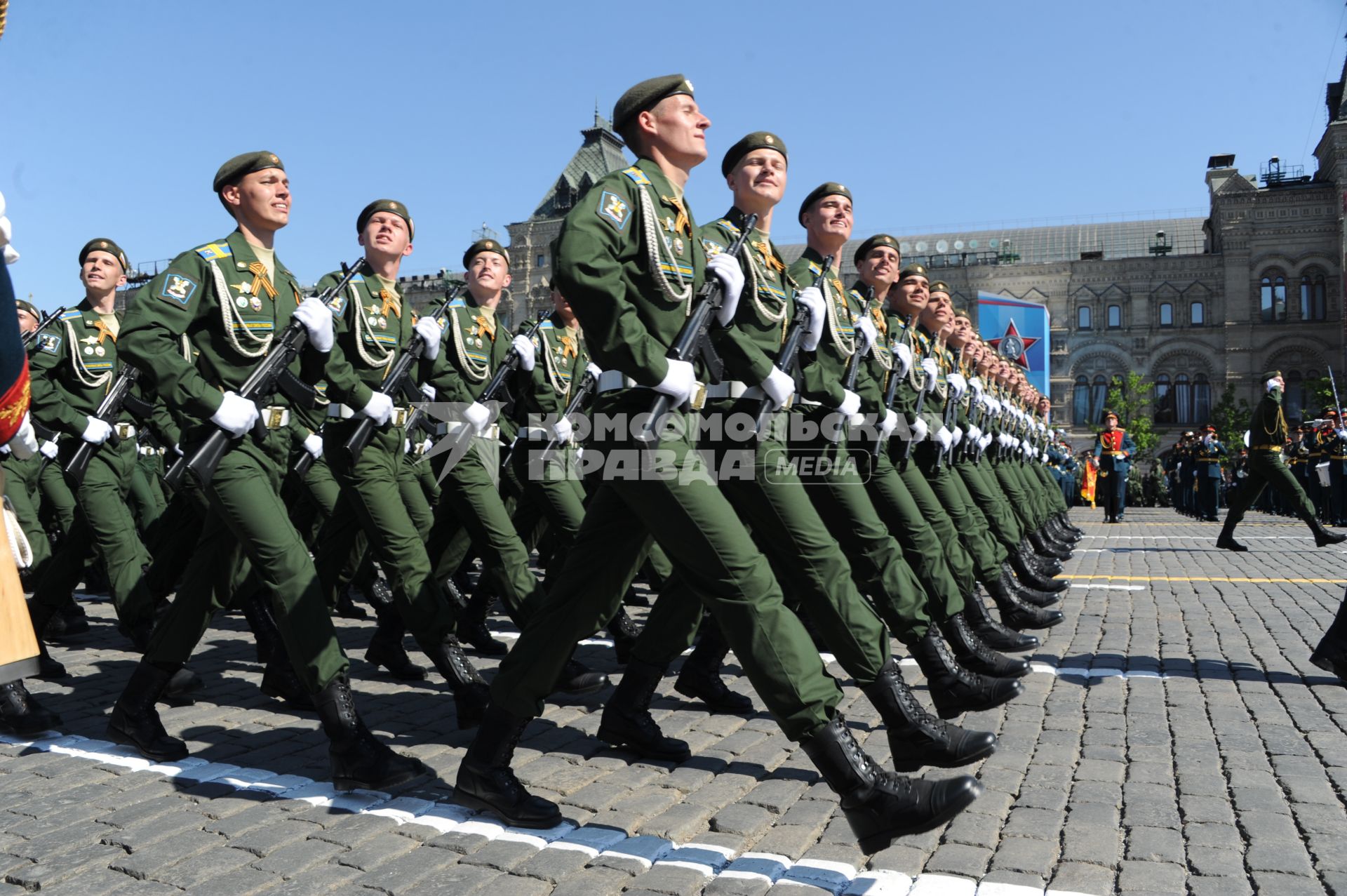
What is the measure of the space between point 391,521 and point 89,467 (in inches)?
88.1

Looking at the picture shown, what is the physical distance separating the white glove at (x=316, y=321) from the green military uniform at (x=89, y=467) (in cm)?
201

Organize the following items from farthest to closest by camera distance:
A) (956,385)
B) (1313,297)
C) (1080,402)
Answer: (1080,402)
(1313,297)
(956,385)

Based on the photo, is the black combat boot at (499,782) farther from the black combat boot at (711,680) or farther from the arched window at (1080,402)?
the arched window at (1080,402)

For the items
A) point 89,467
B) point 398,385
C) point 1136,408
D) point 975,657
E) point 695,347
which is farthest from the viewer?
point 1136,408

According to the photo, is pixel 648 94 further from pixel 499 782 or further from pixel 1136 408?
pixel 1136 408

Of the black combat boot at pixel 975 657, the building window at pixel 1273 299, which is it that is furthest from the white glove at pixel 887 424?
the building window at pixel 1273 299

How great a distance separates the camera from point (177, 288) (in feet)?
13.3

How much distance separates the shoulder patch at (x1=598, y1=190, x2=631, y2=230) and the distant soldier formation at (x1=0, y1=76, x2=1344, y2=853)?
0.04 feet

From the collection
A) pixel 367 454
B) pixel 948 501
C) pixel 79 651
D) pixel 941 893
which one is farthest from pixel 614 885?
pixel 79 651

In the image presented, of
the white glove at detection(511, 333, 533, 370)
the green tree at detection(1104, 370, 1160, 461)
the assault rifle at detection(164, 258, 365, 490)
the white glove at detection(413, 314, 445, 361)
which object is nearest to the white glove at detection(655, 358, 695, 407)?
the assault rifle at detection(164, 258, 365, 490)

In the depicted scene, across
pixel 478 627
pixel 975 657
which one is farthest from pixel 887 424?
pixel 478 627

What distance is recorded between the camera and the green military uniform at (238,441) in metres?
3.87

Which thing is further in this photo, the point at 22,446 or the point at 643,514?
the point at 22,446

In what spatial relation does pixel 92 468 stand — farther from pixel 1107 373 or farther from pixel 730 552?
pixel 1107 373
